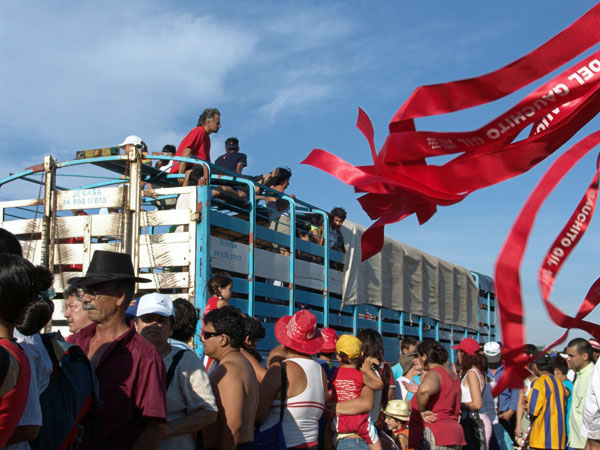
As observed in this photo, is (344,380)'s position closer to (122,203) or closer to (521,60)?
(122,203)

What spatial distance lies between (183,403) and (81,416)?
846 millimetres

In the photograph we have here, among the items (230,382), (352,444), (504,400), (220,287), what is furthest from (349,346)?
(504,400)

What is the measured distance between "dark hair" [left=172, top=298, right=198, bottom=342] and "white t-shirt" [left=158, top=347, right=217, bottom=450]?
752mm

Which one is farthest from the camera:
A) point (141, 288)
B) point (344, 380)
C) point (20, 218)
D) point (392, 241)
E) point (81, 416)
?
point (392, 241)

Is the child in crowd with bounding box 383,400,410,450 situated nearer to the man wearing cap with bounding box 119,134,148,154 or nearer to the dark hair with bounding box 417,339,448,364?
the dark hair with bounding box 417,339,448,364

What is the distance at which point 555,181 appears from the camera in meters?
1.34

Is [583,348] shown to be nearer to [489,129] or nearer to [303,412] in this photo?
[303,412]

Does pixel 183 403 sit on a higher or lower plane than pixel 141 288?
lower

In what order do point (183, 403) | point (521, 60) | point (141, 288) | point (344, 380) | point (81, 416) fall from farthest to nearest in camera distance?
point (141, 288)
point (344, 380)
point (183, 403)
point (81, 416)
point (521, 60)

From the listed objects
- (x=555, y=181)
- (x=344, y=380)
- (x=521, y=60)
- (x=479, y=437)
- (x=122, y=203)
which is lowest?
(x=479, y=437)

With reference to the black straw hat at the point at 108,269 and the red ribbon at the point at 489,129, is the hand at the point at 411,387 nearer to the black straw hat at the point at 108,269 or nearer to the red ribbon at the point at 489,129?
the black straw hat at the point at 108,269

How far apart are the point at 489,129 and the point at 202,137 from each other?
641 centimetres

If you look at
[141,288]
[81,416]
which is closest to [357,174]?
[81,416]

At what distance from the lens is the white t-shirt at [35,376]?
7.13 feet
